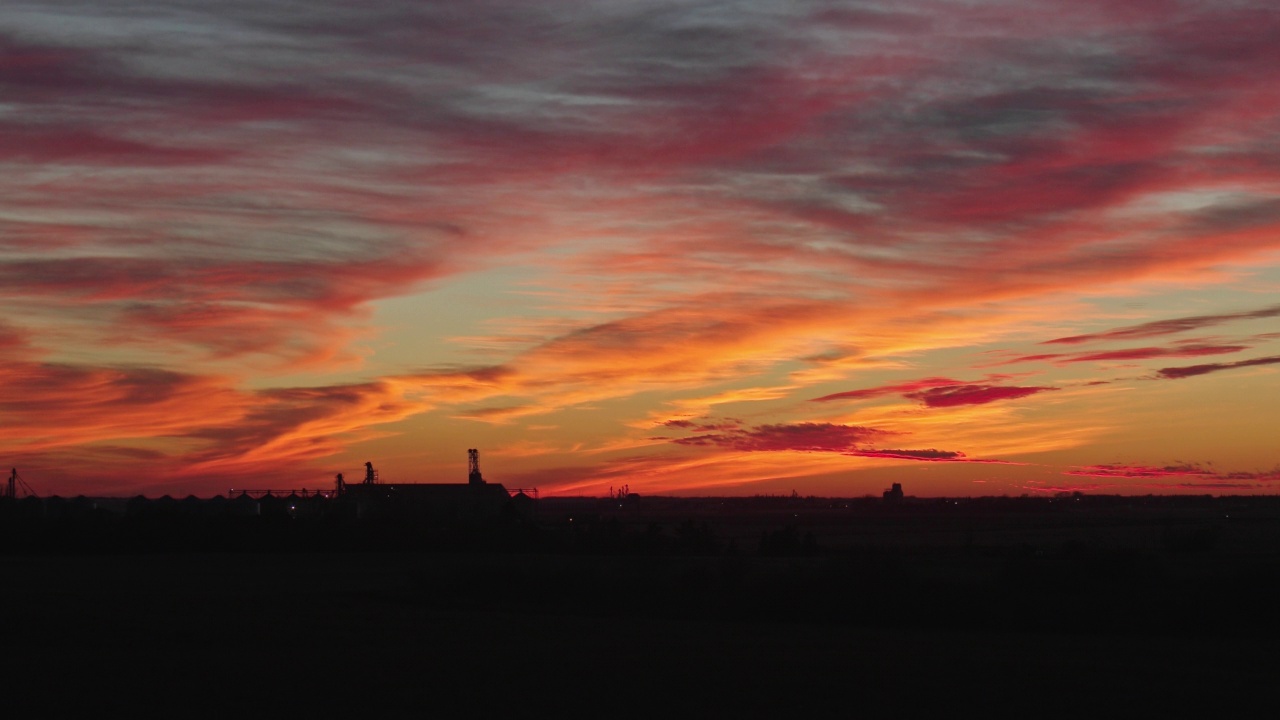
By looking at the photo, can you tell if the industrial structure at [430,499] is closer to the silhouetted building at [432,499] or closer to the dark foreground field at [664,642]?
the silhouetted building at [432,499]

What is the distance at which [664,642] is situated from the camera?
2977 centimetres

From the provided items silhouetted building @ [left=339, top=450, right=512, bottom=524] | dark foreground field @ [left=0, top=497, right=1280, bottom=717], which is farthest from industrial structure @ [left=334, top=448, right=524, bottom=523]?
dark foreground field @ [left=0, top=497, right=1280, bottom=717]

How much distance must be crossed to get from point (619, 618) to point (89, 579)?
3027 cm

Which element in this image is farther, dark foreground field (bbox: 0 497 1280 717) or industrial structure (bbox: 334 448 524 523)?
industrial structure (bbox: 334 448 524 523)

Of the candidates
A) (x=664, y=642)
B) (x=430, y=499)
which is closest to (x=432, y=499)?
(x=430, y=499)

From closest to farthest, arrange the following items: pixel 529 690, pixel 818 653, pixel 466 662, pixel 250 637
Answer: pixel 529 690, pixel 466 662, pixel 818 653, pixel 250 637

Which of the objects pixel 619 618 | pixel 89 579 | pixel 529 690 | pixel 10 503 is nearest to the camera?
pixel 529 690

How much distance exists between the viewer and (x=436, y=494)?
123000mm

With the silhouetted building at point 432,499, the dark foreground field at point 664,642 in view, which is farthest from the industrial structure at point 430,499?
the dark foreground field at point 664,642

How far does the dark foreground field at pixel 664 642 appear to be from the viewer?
799 inches

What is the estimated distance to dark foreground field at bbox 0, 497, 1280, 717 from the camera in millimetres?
20297

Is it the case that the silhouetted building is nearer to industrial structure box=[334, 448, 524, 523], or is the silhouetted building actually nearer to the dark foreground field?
industrial structure box=[334, 448, 524, 523]

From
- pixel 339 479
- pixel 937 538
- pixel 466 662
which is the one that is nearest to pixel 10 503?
pixel 339 479

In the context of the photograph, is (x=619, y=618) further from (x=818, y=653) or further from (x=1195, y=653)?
(x=1195, y=653)
